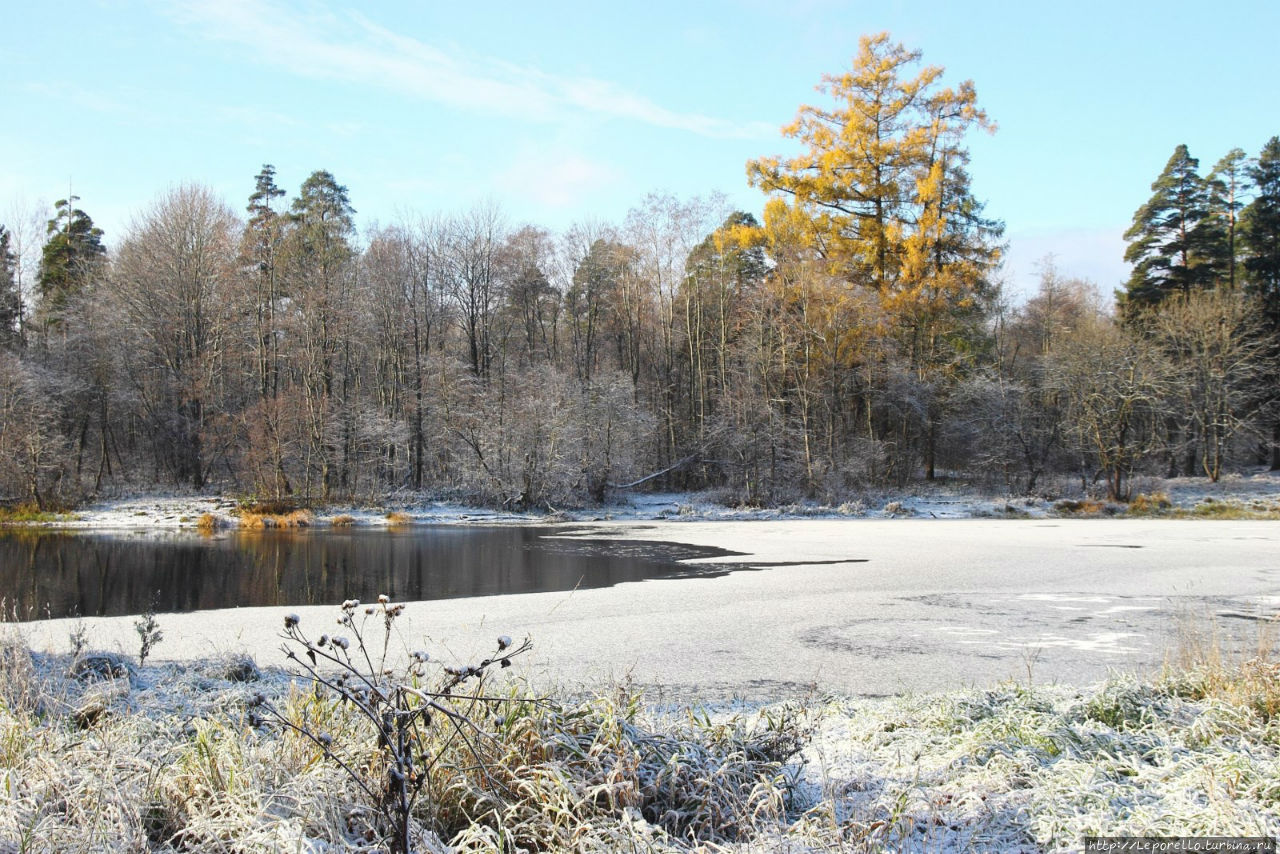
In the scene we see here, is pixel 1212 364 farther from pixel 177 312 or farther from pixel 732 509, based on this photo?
pixel 177 312

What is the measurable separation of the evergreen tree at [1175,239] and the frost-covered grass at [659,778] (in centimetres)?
3592

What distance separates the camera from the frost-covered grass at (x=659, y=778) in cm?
277

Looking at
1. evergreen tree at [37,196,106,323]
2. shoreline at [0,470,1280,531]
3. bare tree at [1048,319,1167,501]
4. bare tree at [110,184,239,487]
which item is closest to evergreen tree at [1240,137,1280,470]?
shoreline at [0,470,1280,531]

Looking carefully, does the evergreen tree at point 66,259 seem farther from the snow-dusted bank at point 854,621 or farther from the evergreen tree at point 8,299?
the snow-dusted bank at point 854,621

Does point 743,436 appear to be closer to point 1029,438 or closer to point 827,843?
point 1029,438

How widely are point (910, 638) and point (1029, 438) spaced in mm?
24103

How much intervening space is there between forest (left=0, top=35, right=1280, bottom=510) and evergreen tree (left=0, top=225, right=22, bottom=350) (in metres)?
0.13

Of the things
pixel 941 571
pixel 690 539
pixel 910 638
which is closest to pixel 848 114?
pixel 690 539

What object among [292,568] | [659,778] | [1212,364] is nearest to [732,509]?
[292,568]

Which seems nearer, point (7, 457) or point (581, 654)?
point (581, 654)

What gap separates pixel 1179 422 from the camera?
30531 mm

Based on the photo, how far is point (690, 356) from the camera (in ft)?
119

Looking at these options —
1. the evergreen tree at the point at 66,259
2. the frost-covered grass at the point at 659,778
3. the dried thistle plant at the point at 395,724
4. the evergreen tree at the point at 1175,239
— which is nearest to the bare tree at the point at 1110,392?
the evergreen tree at the point at 1175,239

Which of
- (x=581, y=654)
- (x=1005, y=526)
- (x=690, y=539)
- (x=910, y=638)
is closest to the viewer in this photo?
(x=581, y=654)
